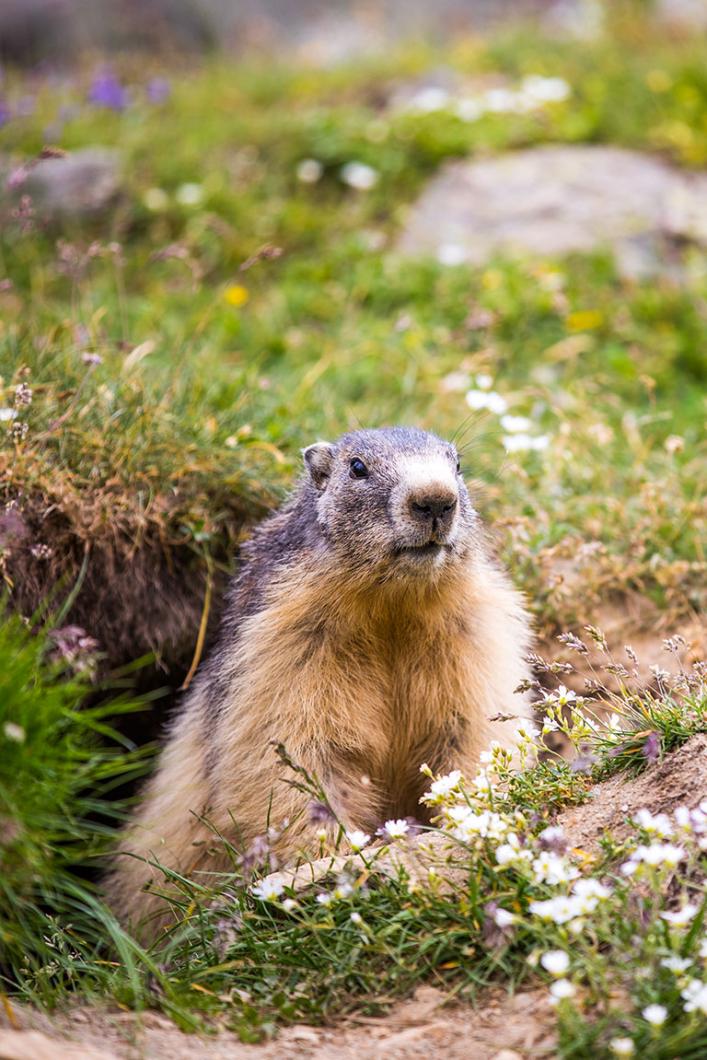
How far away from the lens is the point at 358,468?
4.88 m

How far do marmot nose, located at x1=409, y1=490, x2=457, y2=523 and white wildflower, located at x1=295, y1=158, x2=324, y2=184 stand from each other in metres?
5.99

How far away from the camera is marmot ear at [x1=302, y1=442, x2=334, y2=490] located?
516 cm

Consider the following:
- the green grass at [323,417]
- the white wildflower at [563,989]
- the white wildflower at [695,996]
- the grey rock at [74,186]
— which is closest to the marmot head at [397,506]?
the green grass at [323,417]

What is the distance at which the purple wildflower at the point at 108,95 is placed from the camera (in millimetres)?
10289

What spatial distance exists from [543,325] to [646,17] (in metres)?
6.40

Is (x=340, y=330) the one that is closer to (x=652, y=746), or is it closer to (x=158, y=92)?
(x=158, y=92)

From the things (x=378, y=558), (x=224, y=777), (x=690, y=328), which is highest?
(x=378, y=558)

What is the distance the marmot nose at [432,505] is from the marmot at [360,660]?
3 cm

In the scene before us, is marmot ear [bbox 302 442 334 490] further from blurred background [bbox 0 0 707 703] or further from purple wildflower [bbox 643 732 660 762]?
purple wildflower [bbox 643 732 660 762]

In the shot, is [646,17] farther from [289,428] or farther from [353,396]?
[289,428]

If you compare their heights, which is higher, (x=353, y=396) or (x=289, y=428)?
(x=289, y=428)

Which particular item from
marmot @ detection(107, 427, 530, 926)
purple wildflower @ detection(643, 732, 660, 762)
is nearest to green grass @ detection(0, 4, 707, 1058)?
purple wildflower @ detection(643, 732, 660, 762)

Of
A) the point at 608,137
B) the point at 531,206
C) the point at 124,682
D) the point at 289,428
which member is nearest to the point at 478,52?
the point at 608,137

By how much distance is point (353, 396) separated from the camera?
7773 mm
